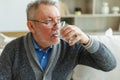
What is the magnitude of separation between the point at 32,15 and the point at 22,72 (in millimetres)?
329

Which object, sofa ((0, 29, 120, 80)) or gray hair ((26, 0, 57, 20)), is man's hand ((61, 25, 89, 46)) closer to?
gray hair ((26, 0, 57, 20))

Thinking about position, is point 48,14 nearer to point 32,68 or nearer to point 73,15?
point 32,68

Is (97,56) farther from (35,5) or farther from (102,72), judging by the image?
(35,5)

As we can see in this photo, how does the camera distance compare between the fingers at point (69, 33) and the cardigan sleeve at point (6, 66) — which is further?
the cardigan sleeve at point (6, 66)

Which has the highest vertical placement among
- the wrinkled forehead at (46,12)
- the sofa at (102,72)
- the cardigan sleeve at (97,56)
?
the wrinkled forehead at (46,12)

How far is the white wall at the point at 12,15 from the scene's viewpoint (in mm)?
3564

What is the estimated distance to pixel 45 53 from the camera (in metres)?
1.44

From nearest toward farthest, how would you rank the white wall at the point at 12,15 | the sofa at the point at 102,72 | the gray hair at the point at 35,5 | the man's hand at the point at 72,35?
1. the man's hand at the point at 72,35
2. the gray hair at the point at 35,5
3. the sofa at the point at 102,72
4. the white wall at the point at 12,15

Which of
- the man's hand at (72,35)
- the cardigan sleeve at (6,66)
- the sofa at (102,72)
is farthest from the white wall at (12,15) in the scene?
the man's hand at (72,35)

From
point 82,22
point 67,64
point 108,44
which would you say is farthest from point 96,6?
point 67,64

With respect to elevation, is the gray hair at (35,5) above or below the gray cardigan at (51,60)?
above

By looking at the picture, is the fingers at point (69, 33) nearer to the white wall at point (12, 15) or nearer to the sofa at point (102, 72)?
the sofa at point (102, 72)

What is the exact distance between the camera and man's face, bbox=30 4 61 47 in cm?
132

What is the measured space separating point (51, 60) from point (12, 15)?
2354 millimetres
